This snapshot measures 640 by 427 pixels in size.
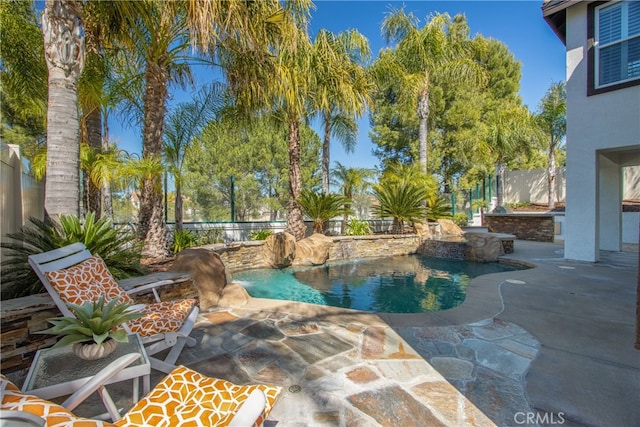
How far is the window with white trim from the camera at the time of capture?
637 centimetres

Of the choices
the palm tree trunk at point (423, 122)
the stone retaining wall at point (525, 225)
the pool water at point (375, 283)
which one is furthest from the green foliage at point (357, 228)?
the stone retaining wall at point (525, 225)

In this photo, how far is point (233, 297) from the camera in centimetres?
465

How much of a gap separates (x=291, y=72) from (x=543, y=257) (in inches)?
353

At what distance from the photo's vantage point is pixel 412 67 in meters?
13.2

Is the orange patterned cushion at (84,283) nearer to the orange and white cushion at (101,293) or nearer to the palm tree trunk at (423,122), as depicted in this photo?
the orange and white cushion at (101,293)


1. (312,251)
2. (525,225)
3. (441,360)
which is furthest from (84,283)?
(525,225)

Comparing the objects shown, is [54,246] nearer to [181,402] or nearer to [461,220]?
[181,402]

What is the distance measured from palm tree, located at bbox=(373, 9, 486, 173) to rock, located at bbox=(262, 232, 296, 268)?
8.41 meters

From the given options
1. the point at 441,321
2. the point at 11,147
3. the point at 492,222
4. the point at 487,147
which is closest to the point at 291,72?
the point at 11,147

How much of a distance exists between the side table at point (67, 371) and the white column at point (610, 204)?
11.5 metres

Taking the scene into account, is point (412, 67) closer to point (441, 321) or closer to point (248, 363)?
point (441, 321)

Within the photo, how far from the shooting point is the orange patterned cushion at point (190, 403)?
→ 1.46 metres

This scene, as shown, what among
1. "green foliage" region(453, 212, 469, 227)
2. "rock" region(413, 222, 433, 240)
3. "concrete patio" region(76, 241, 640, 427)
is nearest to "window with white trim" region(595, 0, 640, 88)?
"concrete patio" region(76, 241, 640, 427)

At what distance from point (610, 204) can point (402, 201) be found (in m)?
6.07
